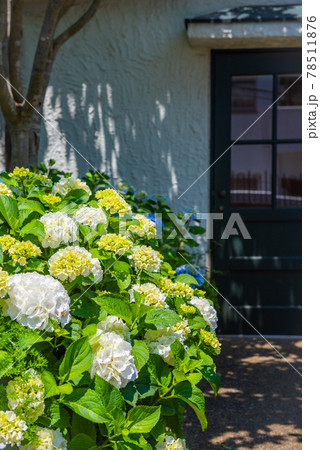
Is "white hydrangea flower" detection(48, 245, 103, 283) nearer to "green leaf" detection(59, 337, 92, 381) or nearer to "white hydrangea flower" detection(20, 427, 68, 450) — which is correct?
"green leaf" detection(59, 337, 92, 381)

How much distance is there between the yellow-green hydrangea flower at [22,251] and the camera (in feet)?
5.55

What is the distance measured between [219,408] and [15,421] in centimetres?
235

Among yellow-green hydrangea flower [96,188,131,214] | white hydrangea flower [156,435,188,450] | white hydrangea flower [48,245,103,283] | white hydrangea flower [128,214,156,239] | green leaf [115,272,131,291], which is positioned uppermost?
yellow-green hydrangea flower [96,188,131,214]

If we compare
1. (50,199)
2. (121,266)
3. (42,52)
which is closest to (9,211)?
(50,199)

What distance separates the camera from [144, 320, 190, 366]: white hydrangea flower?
5.34ft

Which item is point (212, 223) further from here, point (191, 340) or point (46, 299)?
point (46, 299)

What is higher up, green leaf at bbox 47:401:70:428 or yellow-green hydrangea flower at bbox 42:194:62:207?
yellow-green hydrangea flower at bbox 42:194:62:207

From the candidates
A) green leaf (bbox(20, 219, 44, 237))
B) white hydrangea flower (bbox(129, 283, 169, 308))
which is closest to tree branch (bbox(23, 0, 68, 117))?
green leaf (bbox(20, 219, 44, 237))

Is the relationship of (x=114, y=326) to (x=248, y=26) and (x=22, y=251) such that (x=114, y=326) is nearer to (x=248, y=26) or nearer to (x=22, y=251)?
(x=22, y=251)

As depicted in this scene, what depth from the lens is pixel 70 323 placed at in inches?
62.2

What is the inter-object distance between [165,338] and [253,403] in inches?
85.0

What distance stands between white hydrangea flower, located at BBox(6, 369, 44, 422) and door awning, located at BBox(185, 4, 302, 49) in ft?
12.6

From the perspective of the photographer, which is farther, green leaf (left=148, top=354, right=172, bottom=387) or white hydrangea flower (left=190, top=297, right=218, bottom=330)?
white hydrangea flower (left=190, top=297, right=218, bottom=330)

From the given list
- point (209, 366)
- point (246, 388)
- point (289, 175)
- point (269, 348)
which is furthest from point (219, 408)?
point (289, 175)
